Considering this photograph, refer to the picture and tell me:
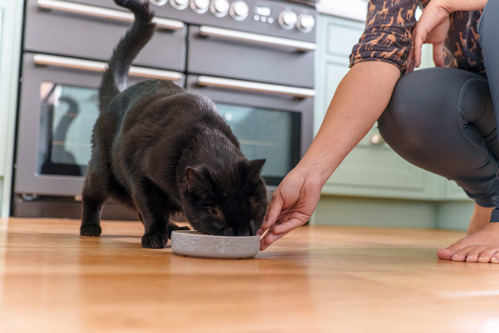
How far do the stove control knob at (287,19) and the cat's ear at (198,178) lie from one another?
1897 mm

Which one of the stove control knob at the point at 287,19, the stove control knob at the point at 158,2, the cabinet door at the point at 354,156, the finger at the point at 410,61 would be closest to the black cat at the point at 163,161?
the finger at the point at 410,61

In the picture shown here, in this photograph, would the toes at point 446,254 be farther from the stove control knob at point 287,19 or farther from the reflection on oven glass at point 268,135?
the stove control knob at point 287,19

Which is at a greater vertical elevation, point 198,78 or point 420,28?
point 420,28

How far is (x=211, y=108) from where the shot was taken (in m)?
1.39

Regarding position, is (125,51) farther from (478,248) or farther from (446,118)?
(478,248)

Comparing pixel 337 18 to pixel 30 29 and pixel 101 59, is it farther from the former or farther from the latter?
pixel 30 29

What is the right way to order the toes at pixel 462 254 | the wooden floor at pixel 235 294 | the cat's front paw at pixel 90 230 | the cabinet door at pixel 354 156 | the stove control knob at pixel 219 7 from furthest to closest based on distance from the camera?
the cabinet door at pixel 354 156 < the stove control knob at pixel 219 7 < the cat's front paw at pixel 90 230 < the toes at pixel 462 254 < the wooden floor at pixel 235 294

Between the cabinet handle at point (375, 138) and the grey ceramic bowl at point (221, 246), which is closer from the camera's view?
the grey ceramic bowl at point (221, 246)

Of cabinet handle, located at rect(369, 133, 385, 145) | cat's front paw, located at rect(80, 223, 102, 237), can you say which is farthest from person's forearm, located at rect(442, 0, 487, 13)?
cabinet handle, located at rect(369, 133, 385, 145)

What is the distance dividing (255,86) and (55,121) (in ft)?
A: 3.28

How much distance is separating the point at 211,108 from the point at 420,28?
1.91ft

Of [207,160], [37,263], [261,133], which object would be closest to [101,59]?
[261,133]

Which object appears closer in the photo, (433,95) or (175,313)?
(175,313)

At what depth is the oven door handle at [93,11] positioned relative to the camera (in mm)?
2346
